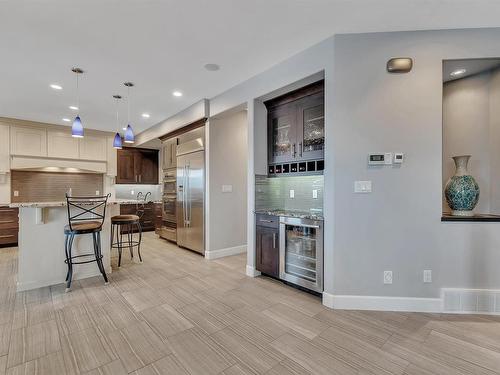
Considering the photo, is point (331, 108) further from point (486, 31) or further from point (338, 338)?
point (338, 338)

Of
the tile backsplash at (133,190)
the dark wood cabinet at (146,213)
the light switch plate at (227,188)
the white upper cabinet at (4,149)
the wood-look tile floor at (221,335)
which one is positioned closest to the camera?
the wood-look tile floor at (221,335)

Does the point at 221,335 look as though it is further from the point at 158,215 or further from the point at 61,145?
the point at 61,145

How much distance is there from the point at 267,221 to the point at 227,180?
1.49 metres

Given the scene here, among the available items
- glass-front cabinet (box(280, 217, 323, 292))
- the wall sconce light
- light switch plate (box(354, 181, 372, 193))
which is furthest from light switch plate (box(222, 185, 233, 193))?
the wall sconce light

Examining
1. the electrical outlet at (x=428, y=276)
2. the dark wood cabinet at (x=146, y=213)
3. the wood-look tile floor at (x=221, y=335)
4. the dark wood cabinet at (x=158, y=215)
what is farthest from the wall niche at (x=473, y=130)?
the dark wood cabinet at (x=146, y=213)

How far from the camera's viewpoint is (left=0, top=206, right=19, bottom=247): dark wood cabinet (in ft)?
16.6

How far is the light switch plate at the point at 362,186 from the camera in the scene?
2516 mm

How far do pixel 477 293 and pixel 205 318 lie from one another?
2.70 metres

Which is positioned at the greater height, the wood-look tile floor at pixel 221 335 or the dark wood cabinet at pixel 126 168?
the dark wood cabinet at pixel 126 168

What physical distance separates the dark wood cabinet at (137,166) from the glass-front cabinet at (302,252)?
18.6 feet

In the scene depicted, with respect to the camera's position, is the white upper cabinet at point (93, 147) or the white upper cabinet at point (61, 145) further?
the white upper cabinet at point (93, 147)

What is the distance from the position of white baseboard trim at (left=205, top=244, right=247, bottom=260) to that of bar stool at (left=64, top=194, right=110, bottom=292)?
1.63 meters

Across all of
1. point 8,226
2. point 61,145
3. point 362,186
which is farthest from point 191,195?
point 8,226

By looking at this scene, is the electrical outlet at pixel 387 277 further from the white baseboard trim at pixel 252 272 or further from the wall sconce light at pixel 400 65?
the wall sconce light at pixel 400 65
